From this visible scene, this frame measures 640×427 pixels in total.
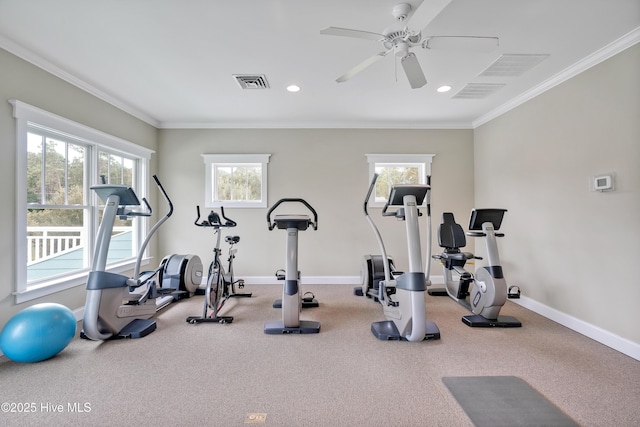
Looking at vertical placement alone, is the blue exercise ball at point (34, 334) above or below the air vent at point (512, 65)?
below

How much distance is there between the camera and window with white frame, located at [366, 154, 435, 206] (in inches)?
192

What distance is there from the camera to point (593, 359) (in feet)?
7.81

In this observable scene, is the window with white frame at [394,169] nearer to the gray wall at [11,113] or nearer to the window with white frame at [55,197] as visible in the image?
the window with white frame at [55,197]

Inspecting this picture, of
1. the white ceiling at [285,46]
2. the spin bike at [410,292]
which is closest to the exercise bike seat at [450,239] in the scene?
the spin bike at [410,292]

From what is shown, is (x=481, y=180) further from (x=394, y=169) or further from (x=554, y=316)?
(x=554, y=316)

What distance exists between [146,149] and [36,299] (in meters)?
2.55

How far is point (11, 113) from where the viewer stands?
2.58 metres

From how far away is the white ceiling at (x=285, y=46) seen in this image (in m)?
2.11

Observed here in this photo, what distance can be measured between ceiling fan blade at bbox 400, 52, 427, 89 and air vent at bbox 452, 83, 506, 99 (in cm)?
150

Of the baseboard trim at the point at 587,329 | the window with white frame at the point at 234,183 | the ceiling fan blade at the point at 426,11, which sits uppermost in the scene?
the ceiling fan blade at the point at 426,11

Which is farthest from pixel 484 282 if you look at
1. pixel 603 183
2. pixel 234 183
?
pixel 234 183

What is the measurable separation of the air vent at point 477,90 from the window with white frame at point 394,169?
1.24 meters

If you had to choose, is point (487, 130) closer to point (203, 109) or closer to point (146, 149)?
point (203, 109)

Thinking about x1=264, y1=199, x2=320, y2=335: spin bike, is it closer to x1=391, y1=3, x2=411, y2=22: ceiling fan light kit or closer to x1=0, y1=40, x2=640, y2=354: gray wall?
x1=391, y1=3, x2=411, y2=22: ceiling fan light kit
